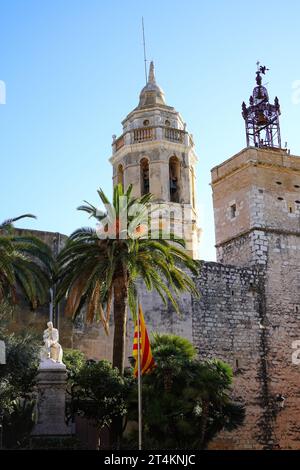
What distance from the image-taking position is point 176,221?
4228cm

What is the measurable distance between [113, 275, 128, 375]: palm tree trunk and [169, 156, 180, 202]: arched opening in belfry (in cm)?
1919

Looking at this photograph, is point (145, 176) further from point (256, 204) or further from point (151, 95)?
point (256, 204)

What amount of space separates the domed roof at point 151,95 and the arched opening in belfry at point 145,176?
3.39 m

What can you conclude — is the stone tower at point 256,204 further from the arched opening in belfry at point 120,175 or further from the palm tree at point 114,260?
the arched opening in belfry at point 120,175

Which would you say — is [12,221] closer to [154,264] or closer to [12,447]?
[154,264]

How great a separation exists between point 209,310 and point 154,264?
553 cm

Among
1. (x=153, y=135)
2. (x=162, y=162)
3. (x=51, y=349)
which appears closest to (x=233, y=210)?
(x=162, y=162)

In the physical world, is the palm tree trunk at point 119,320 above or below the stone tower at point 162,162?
below

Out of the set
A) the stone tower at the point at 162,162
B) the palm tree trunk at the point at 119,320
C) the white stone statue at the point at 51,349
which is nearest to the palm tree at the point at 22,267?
the white stone statue at the point at 51,349

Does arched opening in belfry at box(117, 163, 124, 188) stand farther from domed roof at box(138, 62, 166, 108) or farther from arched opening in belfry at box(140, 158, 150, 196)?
domed roof at box(138, 62, 166, 108)

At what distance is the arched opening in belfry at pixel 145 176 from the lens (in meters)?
42.3

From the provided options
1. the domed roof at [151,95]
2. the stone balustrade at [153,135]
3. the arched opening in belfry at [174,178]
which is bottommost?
the arched opening in belfry at [174,178]

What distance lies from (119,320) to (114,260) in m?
1.90

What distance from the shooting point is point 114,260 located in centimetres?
2317
